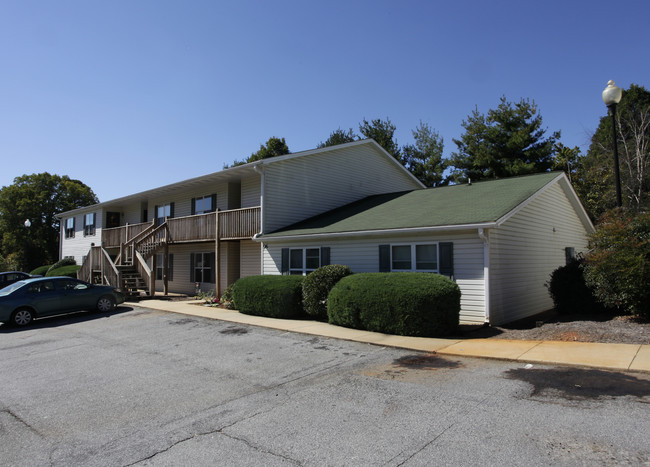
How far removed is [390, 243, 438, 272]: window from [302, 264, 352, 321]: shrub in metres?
1.60

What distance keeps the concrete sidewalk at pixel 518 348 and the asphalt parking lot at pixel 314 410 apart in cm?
42

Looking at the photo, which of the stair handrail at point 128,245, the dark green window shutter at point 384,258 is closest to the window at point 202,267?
the stair handrail at point 128,245

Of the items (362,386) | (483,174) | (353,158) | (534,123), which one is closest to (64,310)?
(362,386)

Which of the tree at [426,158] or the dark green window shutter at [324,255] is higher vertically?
the tree at [426,158]

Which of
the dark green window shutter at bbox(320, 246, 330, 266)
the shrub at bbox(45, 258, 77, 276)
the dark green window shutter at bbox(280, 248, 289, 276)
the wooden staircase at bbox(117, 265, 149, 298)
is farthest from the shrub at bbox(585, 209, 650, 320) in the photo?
the shrub at bbox(45, 258, 77, 276)

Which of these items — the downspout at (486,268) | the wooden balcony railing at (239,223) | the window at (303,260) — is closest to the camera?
the downspout at (486,268)

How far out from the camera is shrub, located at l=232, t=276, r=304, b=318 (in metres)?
13.2

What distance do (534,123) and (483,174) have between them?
17.8 ft

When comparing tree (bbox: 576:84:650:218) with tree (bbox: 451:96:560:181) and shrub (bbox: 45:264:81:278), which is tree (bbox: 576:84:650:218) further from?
shrub (bbox: 45:264:81:278)

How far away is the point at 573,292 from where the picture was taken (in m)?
12.1

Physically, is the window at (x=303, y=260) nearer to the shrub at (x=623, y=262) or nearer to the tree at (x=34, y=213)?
the shrub at (x=623, y=262)

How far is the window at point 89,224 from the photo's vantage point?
30.4 meters

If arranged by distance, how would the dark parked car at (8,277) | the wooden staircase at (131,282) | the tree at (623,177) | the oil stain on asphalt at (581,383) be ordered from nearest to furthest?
1. the oil stain on asphalt at (581,383)
2. the wooden staircase at (131,282)
3. the dark parked car at (8,277)
4. the tree at (623,177)

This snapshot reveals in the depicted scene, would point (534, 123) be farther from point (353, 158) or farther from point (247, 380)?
point (247, 380)
